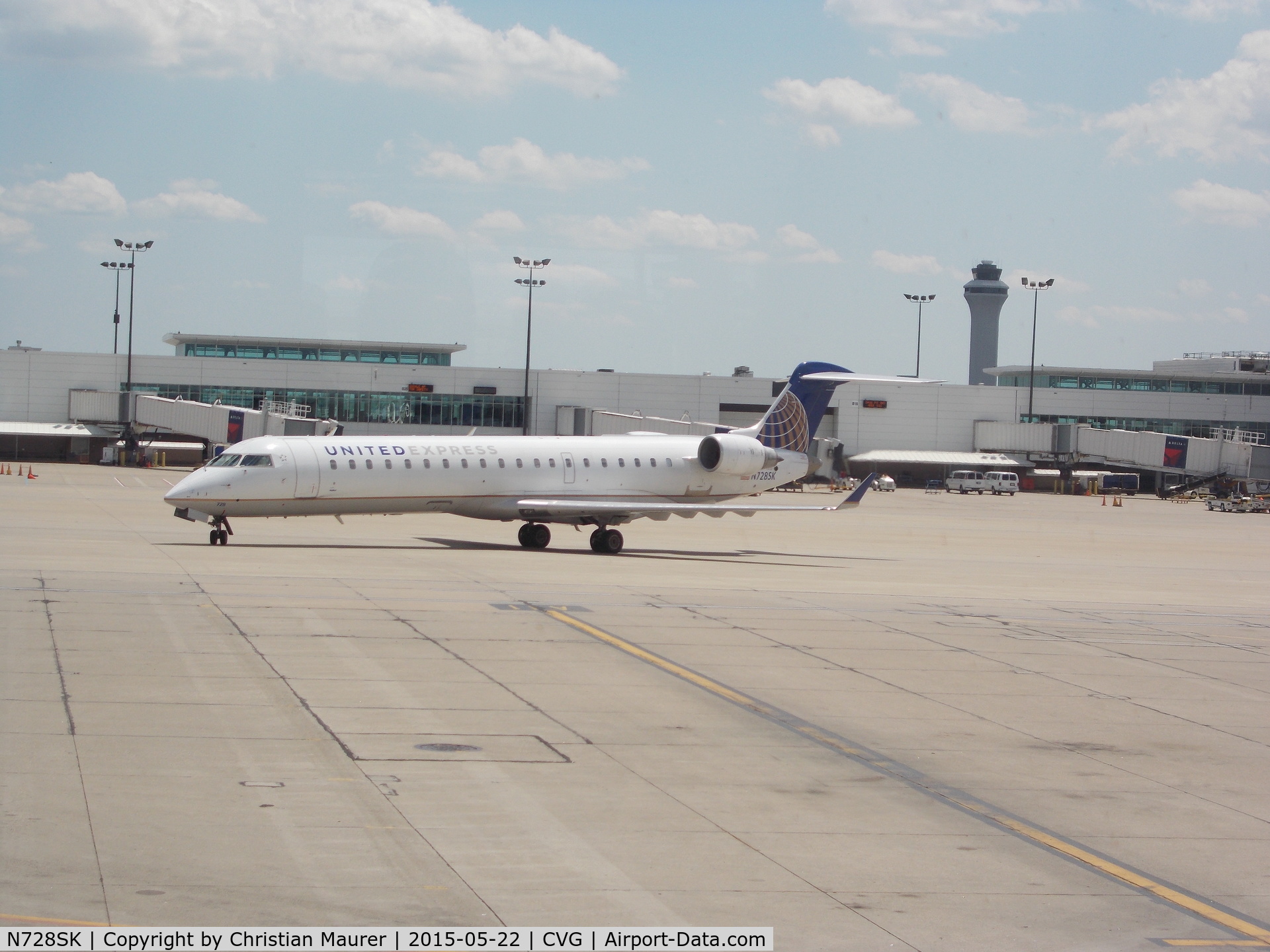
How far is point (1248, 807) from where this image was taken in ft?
36.6

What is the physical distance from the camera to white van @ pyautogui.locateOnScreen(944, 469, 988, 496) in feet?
309

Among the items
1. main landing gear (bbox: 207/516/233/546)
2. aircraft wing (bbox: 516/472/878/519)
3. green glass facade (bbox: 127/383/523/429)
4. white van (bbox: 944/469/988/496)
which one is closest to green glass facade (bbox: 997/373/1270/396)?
white van (bbox: 944/469/988/496)

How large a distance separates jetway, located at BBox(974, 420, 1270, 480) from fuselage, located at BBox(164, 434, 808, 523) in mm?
65664

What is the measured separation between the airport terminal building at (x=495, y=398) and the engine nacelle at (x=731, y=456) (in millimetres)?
52138

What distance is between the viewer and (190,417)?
89.4 metres

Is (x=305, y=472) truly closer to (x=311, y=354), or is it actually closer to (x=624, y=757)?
(x=624, y=757)

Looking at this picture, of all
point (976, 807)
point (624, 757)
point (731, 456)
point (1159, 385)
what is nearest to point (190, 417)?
point (731, 456)

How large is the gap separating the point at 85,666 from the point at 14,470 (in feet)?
248

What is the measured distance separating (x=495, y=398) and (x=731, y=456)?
68.8 metres

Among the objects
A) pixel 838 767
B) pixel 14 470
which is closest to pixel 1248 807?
pixel 838 767

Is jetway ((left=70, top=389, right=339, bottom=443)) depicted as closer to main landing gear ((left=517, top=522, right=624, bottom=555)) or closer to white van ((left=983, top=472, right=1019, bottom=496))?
main landing gear ((left=517, top=522, right=624, bottom=555))

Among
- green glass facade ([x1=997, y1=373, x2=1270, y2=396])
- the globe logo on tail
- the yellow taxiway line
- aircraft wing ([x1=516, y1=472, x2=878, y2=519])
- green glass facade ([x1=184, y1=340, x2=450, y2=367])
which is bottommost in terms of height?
the yellow taxiway line

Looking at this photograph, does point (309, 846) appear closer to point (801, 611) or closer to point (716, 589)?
point (801, 611)

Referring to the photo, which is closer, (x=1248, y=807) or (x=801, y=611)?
(x=1248, y=807)
